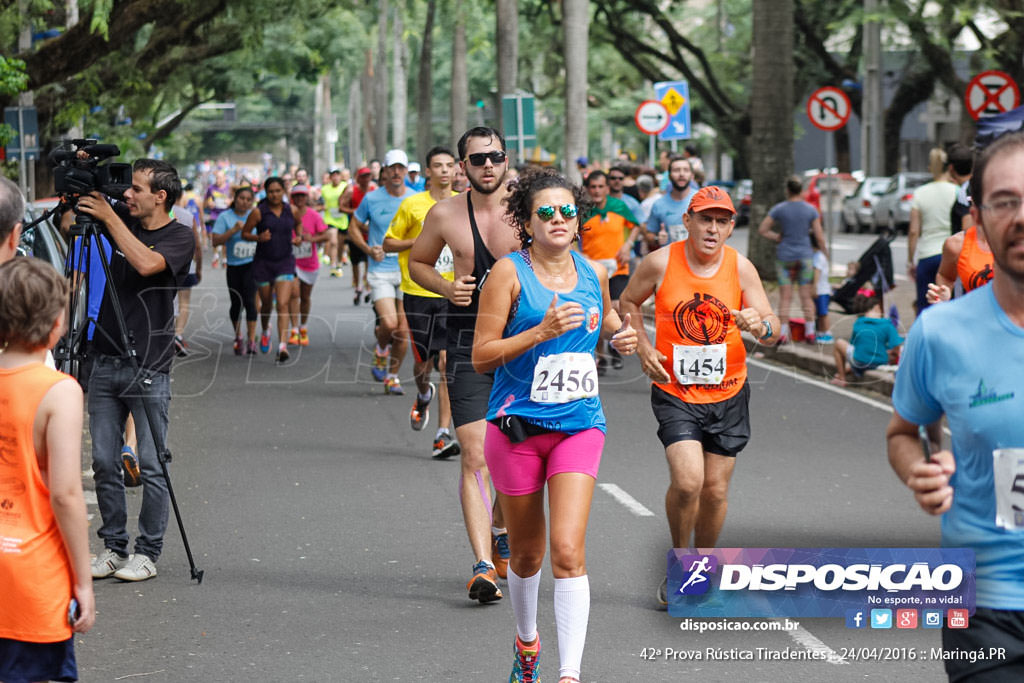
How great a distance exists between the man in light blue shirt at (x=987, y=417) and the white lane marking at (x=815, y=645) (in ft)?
8.84

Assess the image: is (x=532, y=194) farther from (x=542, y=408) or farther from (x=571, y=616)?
(x=571, y=616)

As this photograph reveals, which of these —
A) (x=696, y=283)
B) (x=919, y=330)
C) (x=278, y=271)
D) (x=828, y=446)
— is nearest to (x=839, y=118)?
(x=278, y=271)

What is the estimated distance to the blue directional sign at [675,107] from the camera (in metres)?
27.1

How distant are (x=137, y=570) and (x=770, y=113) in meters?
16.6

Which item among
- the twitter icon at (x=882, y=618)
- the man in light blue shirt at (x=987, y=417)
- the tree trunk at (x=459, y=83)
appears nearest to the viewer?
the man in light blue shirt at (x=987, y=417)

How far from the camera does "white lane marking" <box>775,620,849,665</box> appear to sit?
19.4 feet

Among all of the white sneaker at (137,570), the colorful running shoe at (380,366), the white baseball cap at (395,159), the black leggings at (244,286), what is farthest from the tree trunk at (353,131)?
the white sneaker at (137,570)

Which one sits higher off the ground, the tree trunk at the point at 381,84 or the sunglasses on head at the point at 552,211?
the tree trunk at the point at 381,84

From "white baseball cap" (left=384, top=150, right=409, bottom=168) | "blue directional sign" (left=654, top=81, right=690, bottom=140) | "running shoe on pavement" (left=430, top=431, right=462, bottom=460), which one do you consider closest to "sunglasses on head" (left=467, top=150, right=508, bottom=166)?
"running shoe on pavement" (left=430, top=431, right=462, bottom=460)

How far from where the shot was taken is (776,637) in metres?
6.19

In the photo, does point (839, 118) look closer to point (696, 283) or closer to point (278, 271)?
point (278, 271)

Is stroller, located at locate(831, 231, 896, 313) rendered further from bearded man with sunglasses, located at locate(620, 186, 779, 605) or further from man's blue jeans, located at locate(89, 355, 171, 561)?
man's blue jeans, located at locate(89, 355, 171, 561)

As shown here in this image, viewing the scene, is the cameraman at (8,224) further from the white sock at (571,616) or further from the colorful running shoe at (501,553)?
the colorful running shoe at (501,553)

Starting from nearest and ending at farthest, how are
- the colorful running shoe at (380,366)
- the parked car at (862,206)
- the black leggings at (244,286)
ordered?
the colorful running shoe at (380,366) < the black leggings at (244,286) < the parked car at (862,206)
